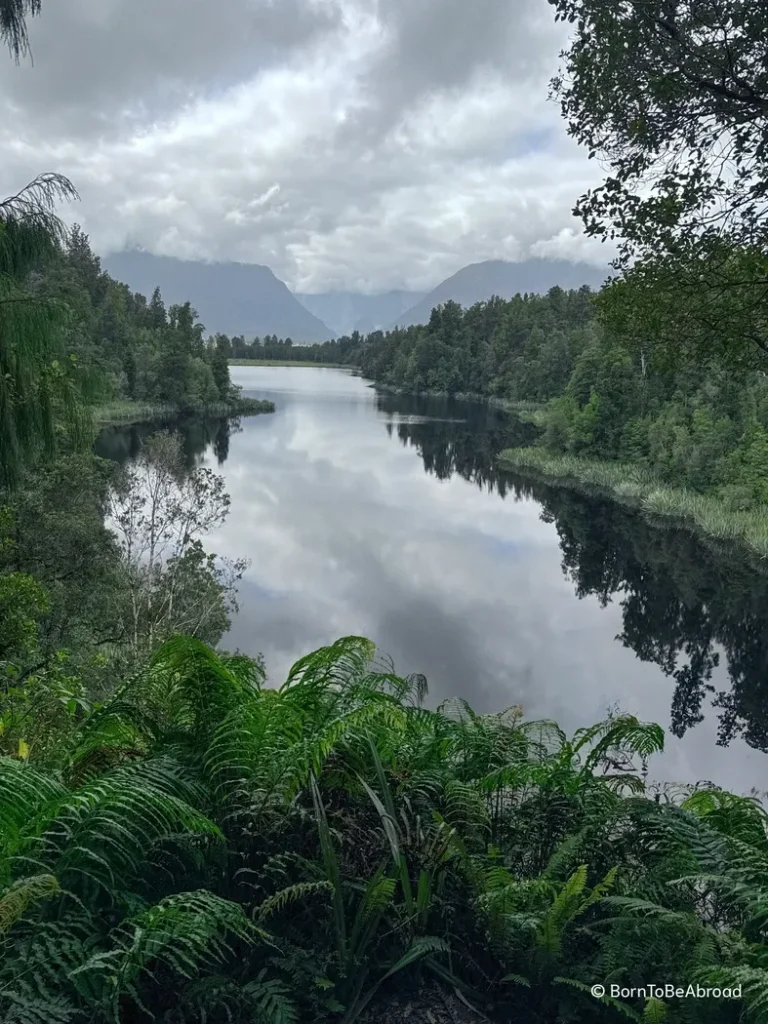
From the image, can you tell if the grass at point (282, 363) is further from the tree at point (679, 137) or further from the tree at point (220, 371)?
the tree at point (679, 137)

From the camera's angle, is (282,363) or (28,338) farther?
(282,363)

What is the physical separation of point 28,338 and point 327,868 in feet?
11.1

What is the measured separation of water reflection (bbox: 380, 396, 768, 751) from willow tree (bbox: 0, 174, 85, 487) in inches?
421

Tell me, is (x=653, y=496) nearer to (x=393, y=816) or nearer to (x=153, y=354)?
(x=393, y=816)

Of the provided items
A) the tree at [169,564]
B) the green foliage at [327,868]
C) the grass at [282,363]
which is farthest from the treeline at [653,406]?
the grass at [282,363]

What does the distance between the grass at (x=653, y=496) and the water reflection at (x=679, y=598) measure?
30.4 inches

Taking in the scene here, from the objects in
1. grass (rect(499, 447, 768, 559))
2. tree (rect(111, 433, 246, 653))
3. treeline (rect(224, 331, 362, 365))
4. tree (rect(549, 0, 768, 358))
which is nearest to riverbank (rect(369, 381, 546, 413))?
grass (rect(499, 447, 768, 559))

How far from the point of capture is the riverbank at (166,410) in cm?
4119

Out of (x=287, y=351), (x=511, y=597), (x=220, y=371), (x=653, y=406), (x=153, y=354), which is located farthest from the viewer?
(x=287, y=351)

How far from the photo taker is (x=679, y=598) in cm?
1777

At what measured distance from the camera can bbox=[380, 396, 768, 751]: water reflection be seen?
497 inches

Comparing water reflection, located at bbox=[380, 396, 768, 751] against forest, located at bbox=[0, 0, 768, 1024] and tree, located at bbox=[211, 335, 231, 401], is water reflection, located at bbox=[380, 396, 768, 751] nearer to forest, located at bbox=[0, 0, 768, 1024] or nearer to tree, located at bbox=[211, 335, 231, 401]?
forest, located at bbox=[0, 0, 768, 1024]

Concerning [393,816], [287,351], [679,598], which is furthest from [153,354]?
[287,351]

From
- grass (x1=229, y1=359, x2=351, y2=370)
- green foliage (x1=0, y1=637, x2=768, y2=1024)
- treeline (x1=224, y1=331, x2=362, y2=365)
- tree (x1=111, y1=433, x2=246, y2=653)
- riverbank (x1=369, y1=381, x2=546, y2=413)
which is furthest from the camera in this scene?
grass (x1=229, y1=359, x2=351, y2=370)
